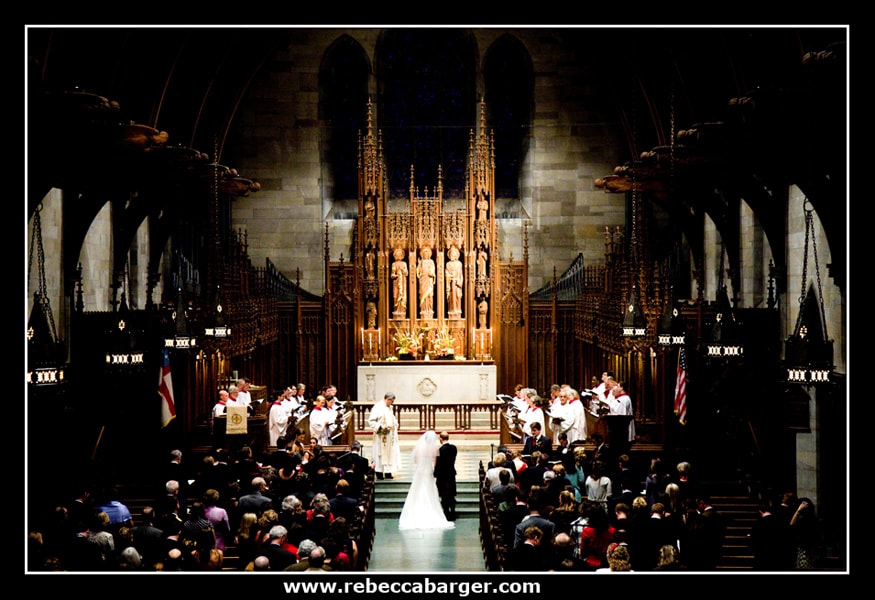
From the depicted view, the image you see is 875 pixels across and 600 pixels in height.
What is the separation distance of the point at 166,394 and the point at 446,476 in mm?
4534

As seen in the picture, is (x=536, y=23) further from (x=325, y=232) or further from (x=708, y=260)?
(x=325, y=232)

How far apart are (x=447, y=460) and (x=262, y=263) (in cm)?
1316

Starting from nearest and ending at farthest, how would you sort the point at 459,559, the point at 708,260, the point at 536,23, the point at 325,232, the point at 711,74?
the point at 536,23
the point at 459,559
the point at 711,74
the point at 708,260
the point at 325,232

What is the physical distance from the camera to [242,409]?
56.0 feet

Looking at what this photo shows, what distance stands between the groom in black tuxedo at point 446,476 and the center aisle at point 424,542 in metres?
0.32

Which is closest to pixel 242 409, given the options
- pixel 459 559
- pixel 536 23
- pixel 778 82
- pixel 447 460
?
pixel 447 460

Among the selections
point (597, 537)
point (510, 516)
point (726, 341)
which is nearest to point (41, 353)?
point (510, 516)

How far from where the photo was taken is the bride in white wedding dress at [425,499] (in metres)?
16.9

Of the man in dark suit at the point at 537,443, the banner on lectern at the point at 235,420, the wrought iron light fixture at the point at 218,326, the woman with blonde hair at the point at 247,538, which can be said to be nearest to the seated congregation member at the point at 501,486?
the man in dark suit at the point at 537,443

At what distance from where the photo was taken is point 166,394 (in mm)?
17344

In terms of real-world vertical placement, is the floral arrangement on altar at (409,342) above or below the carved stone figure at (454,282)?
below

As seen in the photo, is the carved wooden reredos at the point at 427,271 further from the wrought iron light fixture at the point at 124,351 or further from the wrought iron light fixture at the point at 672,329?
the wrought iron light fixture at the point at 124,351

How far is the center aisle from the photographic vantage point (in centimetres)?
1475

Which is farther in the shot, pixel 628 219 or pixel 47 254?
pixel 628 219
